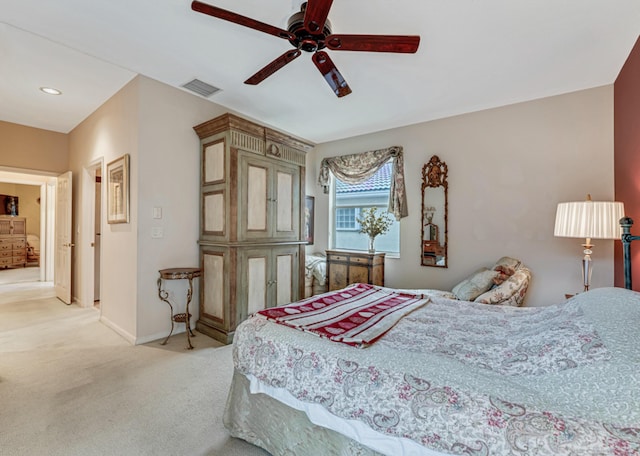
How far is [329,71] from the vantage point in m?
2.26

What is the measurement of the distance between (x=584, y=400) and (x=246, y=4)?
2796mm

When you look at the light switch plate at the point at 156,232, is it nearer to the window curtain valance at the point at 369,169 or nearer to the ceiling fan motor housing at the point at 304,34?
the ceiling fan motor housing at the point at 304,34

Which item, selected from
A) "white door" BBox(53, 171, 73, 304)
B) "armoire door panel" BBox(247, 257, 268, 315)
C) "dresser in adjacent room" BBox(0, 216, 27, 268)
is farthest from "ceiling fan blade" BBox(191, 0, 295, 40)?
Result: "dresser in adjacent room" BBox(0, 216, 27, 268)

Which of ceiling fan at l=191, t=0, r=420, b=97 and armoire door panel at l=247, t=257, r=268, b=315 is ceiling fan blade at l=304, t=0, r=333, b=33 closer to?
ceiling fan at l=191, t=0, r=420, b=97

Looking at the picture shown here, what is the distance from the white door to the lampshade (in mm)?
6255

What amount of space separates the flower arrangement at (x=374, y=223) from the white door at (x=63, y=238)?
452cm

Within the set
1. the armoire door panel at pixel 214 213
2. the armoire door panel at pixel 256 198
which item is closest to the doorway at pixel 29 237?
the armoire door panel at pixel 214 213

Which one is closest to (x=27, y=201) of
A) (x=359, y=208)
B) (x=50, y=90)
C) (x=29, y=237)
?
(x=29, y=237)

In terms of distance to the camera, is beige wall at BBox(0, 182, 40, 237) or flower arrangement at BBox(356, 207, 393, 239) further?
beige wall at BBox(0, 182, 40, 237)

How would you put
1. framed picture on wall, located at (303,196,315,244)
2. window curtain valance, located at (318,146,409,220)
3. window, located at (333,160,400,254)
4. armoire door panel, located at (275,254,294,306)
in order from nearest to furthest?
armoire door panel, located at (275,254,294,306) → window curtain valance, located at (318,146,409,220) → window, located at (333,160,400,254) → framed picture on wall, located at (303,196,315,244)

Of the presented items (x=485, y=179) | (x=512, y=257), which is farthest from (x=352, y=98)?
(x=512, y=257)

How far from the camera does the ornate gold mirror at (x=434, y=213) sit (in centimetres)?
406

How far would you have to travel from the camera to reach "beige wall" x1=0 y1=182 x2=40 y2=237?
27.5ft

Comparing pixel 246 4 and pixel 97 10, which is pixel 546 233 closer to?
pixel 246 4
